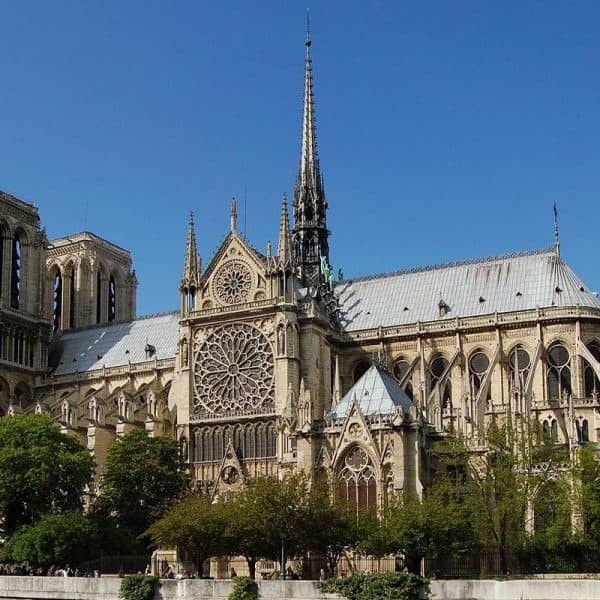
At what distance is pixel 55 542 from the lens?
50562 millimetres

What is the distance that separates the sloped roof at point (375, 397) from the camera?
175 feet

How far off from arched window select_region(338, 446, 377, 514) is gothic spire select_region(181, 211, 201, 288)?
65.0ft

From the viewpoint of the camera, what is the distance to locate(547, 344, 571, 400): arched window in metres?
62.5

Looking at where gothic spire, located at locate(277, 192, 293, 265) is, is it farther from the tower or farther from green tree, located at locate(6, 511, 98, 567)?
green tree, located at locate(6, 511, 98, 567)

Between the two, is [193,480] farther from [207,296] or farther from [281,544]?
[281,544]

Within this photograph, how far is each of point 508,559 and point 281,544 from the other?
8.92 metres

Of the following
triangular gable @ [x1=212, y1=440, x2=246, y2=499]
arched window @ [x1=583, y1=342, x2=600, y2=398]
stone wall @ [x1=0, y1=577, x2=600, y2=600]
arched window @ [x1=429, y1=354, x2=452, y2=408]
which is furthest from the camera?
arched window @ [x1=429, y1=354, x2=452, y2=408]

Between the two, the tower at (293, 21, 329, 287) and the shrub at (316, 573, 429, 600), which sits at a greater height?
the tower at (293, 21, 329, 287)

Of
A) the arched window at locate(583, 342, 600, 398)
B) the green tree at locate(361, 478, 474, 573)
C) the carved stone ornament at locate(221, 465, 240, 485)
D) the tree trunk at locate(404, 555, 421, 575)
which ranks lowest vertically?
the tree trunk at locate(404, 555, 421, 575)

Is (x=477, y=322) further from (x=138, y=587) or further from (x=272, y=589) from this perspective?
(x=138, y=587)

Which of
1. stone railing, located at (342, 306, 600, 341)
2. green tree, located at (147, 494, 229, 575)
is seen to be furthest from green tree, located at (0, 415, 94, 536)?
stone railing, located at (342, 306, 600, 341)

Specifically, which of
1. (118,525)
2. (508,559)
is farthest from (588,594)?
(118,525)

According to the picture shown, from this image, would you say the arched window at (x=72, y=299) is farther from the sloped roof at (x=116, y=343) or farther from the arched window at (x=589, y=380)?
the arched window at (x=589, y=380)

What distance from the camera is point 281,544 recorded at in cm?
4547
